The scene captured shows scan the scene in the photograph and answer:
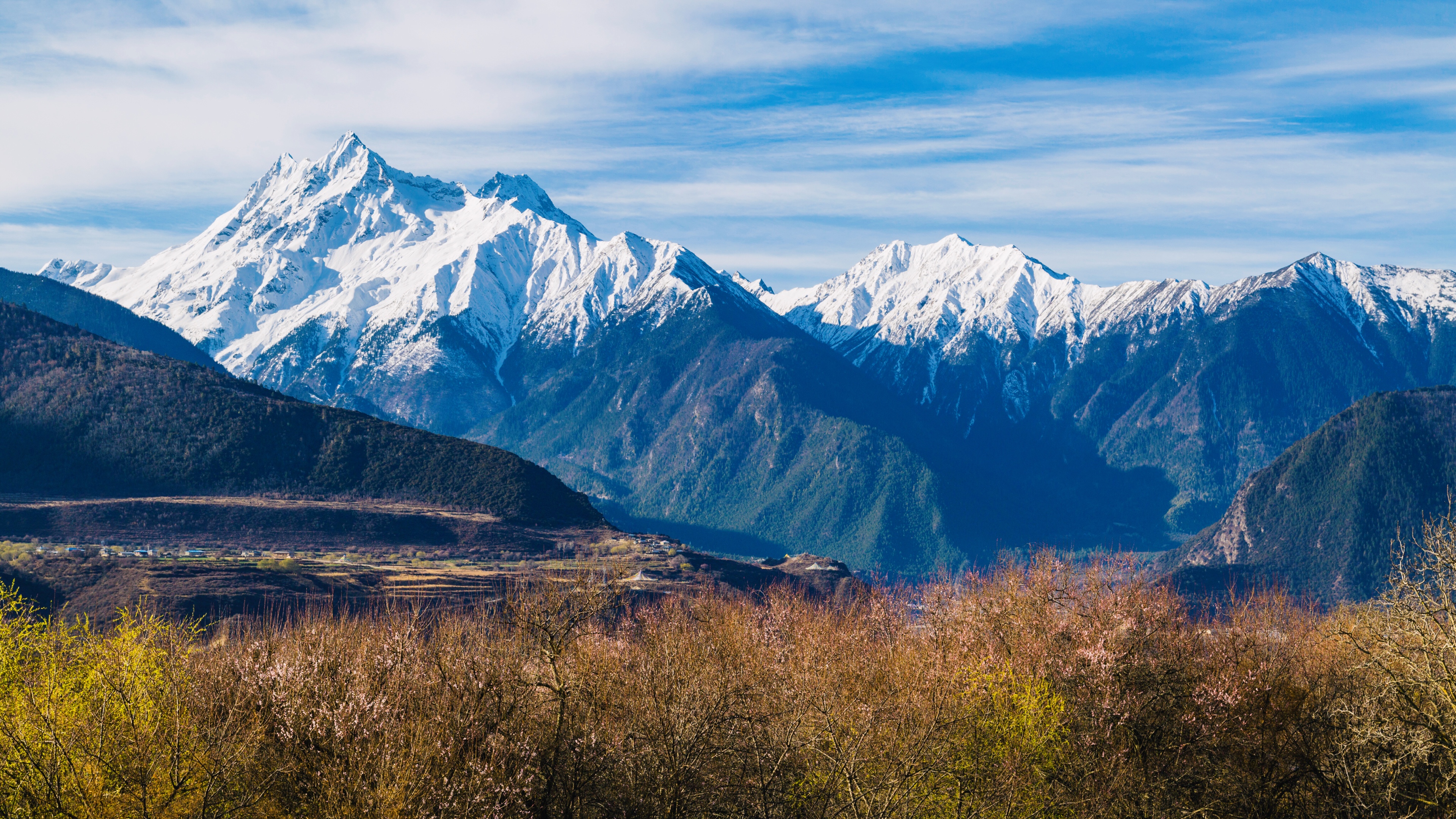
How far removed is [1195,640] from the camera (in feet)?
262

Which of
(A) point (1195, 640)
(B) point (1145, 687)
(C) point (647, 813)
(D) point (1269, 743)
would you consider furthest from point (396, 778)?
(A) point (1195, 640)

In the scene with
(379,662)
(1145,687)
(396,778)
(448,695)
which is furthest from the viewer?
(1145,687)

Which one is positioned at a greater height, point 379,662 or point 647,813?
point 379,662

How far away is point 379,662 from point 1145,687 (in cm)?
4003

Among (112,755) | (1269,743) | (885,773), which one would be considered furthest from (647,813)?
(1269,743)

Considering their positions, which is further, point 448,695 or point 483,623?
point 483,623

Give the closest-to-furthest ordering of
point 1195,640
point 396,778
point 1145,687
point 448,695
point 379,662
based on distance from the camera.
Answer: point 396,778 < point 448,695 < point 379,662 < point 1145,687 < point 1195,640

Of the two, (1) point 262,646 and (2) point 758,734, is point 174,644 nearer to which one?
(1) point 262,646

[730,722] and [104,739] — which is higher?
[104,739]

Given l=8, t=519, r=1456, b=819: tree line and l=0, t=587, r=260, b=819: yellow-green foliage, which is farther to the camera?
l=8, t=519, r=1456, b=819: tree line

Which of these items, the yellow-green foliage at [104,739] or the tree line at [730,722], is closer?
the yellow-green foliage at [104,739]

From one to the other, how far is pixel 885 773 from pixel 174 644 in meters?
42.0

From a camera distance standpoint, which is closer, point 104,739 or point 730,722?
point 104,739

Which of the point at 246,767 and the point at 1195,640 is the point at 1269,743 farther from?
the point at 246,767
